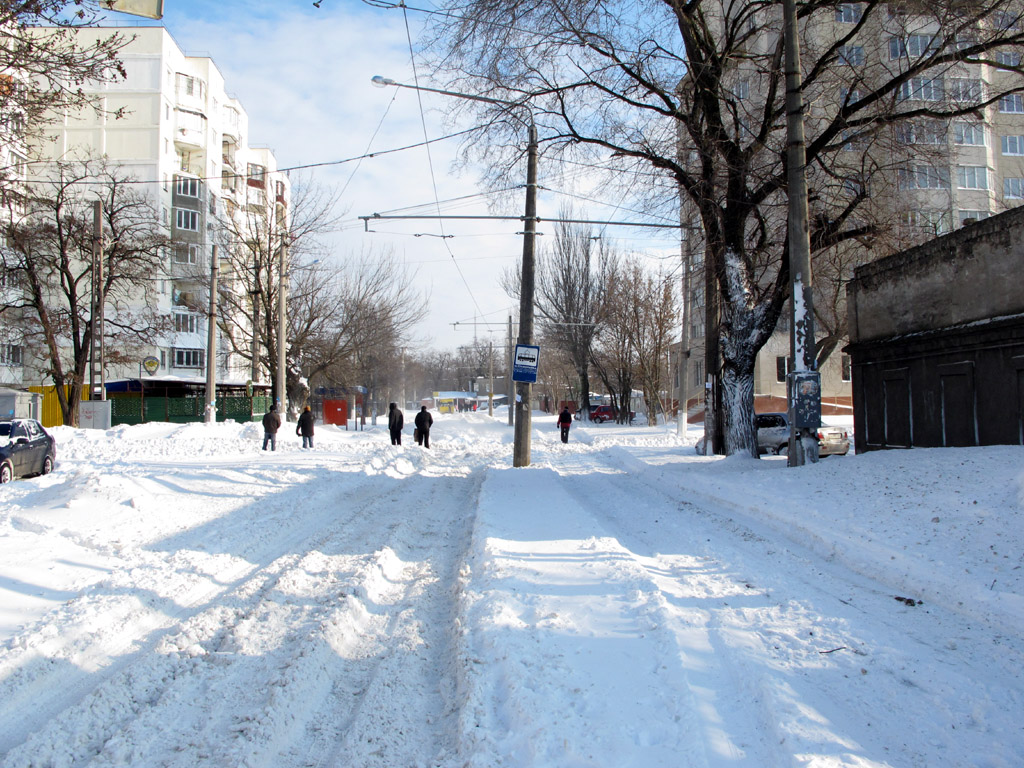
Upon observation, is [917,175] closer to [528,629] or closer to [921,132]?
[921,132]

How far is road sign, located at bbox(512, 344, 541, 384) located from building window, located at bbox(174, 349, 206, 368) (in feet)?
132

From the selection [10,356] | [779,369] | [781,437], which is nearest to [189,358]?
[10,356]

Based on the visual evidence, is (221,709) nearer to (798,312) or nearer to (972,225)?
(798,312)

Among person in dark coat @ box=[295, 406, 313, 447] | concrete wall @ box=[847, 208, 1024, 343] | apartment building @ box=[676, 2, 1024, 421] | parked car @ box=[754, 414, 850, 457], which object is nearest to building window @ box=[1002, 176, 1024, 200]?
apartment building @ box=[676, 2, 1024, 421]

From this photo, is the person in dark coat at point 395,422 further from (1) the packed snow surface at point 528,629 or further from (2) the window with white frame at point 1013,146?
(2) the window with white frame at point 1013,146

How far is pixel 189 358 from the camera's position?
50125mm

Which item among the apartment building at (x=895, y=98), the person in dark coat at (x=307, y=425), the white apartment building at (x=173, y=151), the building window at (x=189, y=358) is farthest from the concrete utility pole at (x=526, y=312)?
the building window at (x=189, y=358)

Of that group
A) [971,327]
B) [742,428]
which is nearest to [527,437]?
[742,428]

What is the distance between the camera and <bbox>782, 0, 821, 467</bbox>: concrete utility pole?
12242 mm

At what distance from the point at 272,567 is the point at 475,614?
2.97 metres

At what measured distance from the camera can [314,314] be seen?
118 ft

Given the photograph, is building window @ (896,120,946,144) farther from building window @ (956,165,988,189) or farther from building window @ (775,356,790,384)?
building window @ (956,165,988,189)

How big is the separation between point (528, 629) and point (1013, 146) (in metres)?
58.8

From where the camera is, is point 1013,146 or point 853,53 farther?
point 1013,146
